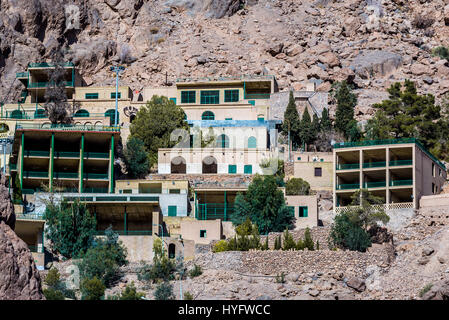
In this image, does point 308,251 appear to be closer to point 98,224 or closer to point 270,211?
point 270,211

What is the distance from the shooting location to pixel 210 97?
302 ft

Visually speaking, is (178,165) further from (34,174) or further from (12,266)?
(12,266)

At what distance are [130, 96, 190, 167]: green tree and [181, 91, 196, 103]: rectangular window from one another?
7.30 meters

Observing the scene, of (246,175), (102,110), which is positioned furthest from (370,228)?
(102,110)

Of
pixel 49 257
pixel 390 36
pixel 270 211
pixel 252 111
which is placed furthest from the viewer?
pixel 390 36

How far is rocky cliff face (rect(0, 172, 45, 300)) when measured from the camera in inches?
1389

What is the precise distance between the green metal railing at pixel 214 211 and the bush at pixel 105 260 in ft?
33.5

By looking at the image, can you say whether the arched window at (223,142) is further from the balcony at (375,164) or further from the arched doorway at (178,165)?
the balcony at (375,164)

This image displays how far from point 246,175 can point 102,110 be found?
1823cm

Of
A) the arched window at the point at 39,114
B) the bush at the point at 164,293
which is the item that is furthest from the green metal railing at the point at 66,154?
the bush at the point at 164,293

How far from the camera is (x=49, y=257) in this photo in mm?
62281

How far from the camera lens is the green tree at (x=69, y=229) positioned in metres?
62.2

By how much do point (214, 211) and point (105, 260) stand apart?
1526 cm

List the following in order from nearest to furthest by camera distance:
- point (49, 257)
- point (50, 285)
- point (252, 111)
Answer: point (50, 285), point (49, 257), point (252, 111)
